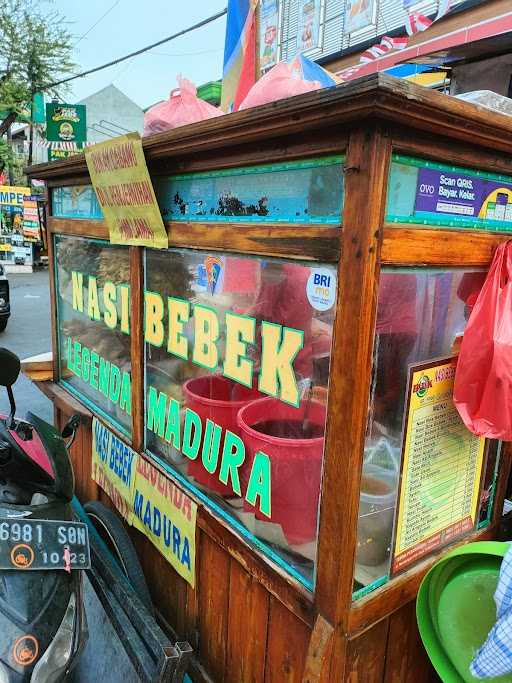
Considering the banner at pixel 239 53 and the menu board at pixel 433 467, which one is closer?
the menu board at pixel 433 467

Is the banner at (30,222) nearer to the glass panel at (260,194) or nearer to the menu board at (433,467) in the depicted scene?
the glass panel at (260,194)

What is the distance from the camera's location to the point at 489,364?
1538 mm

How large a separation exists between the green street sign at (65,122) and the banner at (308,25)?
6.13 metres

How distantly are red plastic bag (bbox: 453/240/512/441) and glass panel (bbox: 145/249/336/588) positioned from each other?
439 mm

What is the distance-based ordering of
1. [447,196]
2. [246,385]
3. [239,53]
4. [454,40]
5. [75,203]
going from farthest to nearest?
[454,40], [75,203], [239,53], [246,385], [447,196]

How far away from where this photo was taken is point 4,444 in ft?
7.02

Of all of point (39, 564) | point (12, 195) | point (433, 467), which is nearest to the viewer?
point (433, 467)

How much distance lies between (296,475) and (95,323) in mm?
1919

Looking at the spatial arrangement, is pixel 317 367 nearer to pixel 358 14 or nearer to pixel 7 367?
pixel 7 367

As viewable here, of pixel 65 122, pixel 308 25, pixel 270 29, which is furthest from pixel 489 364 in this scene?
pixel 65 122

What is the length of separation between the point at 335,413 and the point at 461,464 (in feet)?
2.31

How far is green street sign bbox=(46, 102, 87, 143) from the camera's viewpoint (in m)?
11.3

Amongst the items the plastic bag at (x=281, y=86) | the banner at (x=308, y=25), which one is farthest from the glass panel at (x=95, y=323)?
the banner at (x=308, y=25)

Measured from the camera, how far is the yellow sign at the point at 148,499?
7.36 ft
